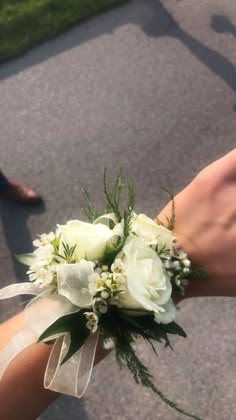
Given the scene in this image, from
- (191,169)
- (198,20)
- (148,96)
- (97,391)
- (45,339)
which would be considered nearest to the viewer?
(45,339)

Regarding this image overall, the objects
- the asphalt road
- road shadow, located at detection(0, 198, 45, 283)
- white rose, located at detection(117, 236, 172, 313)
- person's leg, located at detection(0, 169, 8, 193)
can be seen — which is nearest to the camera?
white rose, located at detection(117, 236, 172, 313)

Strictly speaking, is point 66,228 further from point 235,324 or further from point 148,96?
point 148,96

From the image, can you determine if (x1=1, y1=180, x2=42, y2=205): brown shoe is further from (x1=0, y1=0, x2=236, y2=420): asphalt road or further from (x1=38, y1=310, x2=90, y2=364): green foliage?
(x1=38, y1=310, x2=90, y2=364): green foliage

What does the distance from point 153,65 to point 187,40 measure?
14.4 inches

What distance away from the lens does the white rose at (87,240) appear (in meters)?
1.02

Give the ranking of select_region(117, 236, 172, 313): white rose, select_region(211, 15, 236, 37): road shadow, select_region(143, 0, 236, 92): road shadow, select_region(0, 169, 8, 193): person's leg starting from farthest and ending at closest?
select_region(211, 15, 236, 37): road shadow < select_region(143, 0, 236, 92): road shadow < select_region(0, 169, 8, 193): person's leg < select_region(117, 236, 172, 313): white rose

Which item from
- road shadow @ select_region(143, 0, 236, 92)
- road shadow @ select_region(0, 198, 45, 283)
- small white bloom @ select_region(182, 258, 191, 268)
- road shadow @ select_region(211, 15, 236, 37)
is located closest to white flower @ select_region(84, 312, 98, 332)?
small white bloom @ select_region(182, 258, 191, 268)

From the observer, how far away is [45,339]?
3.22ft

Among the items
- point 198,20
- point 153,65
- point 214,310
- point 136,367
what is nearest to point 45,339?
point 136,367

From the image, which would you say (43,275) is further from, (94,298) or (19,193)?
(19,193)

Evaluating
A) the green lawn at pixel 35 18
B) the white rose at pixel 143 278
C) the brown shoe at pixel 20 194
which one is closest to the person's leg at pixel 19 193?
the brown shoe at pixel 20 194

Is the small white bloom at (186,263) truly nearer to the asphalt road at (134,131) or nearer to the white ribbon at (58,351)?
the white ribbon at (58,351)

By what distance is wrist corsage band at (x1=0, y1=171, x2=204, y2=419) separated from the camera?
0.98 metres

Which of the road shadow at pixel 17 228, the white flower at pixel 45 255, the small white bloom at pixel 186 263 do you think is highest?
the white flower at pixel 45 255
